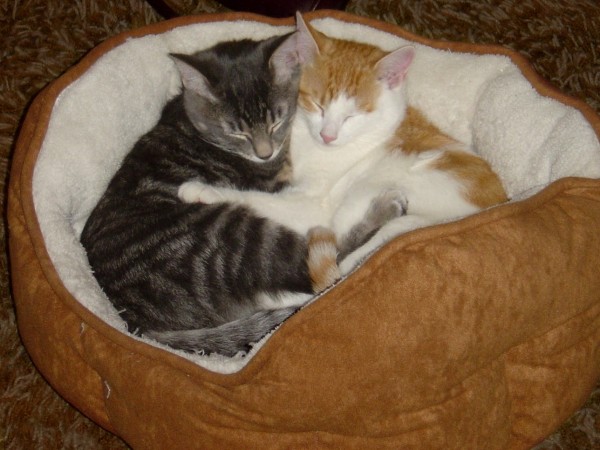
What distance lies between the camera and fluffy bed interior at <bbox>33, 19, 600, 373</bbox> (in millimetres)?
1488

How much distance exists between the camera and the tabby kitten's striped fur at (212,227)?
145 cm

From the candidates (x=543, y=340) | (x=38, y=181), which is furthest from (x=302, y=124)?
(x=543, y=340)

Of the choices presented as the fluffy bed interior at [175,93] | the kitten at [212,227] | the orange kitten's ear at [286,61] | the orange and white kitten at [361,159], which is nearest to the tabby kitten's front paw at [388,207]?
the orange and white kitten at [361,159]

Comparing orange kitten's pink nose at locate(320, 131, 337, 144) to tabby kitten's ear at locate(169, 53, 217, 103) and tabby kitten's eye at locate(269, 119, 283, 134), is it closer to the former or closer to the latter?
tabby kitten's eye at locate(269, 119, 283, 134)

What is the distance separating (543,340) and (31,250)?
1.16m

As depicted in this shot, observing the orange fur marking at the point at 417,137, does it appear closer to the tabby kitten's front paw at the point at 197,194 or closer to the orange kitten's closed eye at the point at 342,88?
the orange kitten's closed eye at the point at 342,88

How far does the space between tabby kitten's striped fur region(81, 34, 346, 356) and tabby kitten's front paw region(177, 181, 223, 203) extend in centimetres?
2

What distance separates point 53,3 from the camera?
2.07m

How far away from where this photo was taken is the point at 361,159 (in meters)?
1.76

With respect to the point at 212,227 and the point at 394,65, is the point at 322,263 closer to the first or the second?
the point at 212,227

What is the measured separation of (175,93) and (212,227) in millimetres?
572

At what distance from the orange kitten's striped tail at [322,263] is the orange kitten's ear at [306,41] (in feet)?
1.70

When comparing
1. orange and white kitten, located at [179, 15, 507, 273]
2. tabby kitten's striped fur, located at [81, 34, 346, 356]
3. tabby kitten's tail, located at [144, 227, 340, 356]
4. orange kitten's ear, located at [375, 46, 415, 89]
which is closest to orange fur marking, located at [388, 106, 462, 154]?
orange and white kitten, located at [179, 15, 507, 273]

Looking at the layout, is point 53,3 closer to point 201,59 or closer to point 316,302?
point 201,59
